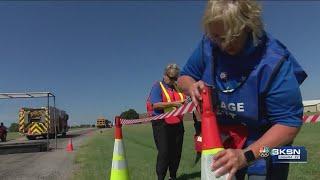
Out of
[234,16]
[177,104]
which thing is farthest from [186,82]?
[177,104]

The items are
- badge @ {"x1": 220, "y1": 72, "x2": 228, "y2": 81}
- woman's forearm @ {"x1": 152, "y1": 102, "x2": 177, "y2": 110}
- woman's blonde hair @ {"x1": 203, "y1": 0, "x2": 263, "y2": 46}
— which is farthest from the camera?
woman's forearm @ {"x1": 152, "y1": 102, "x2": 177, "y2": 110}

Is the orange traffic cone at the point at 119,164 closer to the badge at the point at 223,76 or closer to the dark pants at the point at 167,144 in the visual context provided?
the dark pants at the point at 167,144

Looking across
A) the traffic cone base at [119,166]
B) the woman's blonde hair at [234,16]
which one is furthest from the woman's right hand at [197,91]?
the traffic cone base at [119,166]

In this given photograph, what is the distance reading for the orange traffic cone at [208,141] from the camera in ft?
8.61

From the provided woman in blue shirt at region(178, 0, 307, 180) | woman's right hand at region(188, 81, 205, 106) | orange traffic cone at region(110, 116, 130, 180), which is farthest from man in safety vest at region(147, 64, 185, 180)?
woman's right hand at region(188, 81, 205, 106)

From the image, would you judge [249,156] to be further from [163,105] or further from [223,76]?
[163,105]

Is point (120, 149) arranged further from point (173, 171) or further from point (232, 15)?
point (232, 15)

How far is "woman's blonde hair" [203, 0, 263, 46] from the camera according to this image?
9.18 ft

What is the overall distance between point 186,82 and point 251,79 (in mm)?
488

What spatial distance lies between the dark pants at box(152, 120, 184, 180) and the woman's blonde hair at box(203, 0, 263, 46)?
19.6ft

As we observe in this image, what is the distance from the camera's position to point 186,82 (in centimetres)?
341

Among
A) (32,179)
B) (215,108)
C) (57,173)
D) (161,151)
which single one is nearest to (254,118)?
(215,108)

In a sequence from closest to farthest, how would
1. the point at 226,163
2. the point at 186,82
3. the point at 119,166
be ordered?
the point at 226,163 < the point at 186,82 < the point at 119,166

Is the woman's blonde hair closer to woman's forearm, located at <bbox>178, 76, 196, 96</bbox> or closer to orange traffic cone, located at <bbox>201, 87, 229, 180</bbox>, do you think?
orange traffic cone, located at <bbox>201, 87, 229, 180</bbox>
